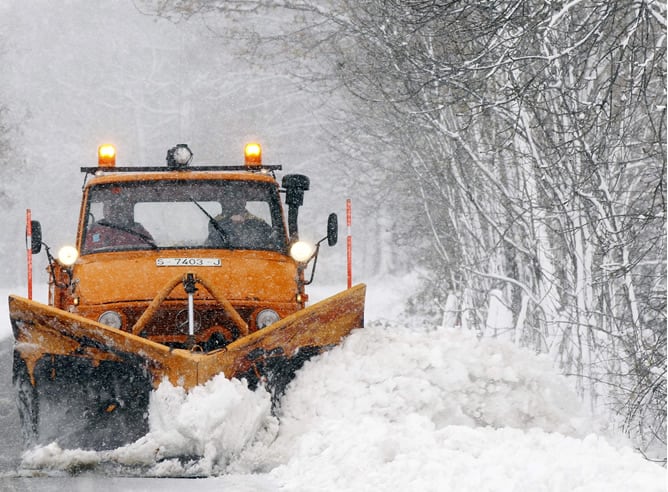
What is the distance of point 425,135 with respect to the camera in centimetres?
1310

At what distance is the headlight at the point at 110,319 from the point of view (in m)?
7.29

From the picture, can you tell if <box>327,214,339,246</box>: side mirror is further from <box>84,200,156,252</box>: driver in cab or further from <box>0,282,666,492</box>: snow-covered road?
<box>84,200,156,252</box>: driver in cab

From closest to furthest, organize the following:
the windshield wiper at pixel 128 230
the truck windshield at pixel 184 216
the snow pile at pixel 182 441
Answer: the snow pile at pixel 182 441 → the windshield wiper at pixel 128 230 → the truck windshield at pixel 184 216

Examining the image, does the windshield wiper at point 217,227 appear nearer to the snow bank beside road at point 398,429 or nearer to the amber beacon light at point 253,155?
the amber beacon light at point 253,155

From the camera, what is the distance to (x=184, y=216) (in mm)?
8523

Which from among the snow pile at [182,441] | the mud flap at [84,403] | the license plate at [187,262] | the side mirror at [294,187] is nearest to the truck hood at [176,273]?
the license plate at [187,262]

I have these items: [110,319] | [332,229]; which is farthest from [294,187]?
[110,319]

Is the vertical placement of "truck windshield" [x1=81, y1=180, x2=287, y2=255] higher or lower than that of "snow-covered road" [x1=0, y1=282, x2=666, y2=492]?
higher

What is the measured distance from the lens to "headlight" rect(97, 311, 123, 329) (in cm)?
729

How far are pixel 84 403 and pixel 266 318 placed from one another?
146cm

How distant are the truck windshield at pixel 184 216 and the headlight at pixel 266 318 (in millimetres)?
854

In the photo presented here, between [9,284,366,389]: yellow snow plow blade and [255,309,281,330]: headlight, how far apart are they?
544 mm

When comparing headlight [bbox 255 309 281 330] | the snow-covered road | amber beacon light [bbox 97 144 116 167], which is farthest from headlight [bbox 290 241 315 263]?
amber beacon light [bbox 97 144 116 167]

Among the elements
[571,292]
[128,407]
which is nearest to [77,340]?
[128,407]
